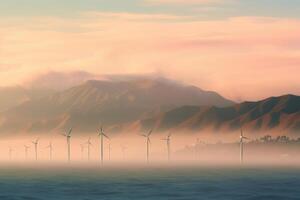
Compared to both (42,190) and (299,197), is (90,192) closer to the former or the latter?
(42,190)

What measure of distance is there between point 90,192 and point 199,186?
3241cm

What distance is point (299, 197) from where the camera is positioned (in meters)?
154

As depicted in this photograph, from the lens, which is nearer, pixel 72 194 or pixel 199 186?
pixel 72 194

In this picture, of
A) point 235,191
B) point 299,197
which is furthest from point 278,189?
point 299,197

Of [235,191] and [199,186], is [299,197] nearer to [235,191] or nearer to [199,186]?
[235,191]

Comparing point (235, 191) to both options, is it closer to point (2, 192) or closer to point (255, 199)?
point (255, 199)

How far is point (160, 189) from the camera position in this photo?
181000mm

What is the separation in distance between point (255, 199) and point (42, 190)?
5786 cm

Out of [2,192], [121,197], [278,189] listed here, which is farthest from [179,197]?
[2,192]

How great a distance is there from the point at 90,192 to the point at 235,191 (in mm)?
34379

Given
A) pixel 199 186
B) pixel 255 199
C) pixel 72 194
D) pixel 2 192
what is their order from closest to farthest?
pixel 255 199 < pixel 72 194 < pixel 2 192 < pixel 199 186

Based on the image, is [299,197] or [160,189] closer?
[299,197]

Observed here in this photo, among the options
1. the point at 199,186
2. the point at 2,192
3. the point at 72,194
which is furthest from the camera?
the point at 199,186

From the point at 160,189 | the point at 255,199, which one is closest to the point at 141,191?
the point at 160,189
